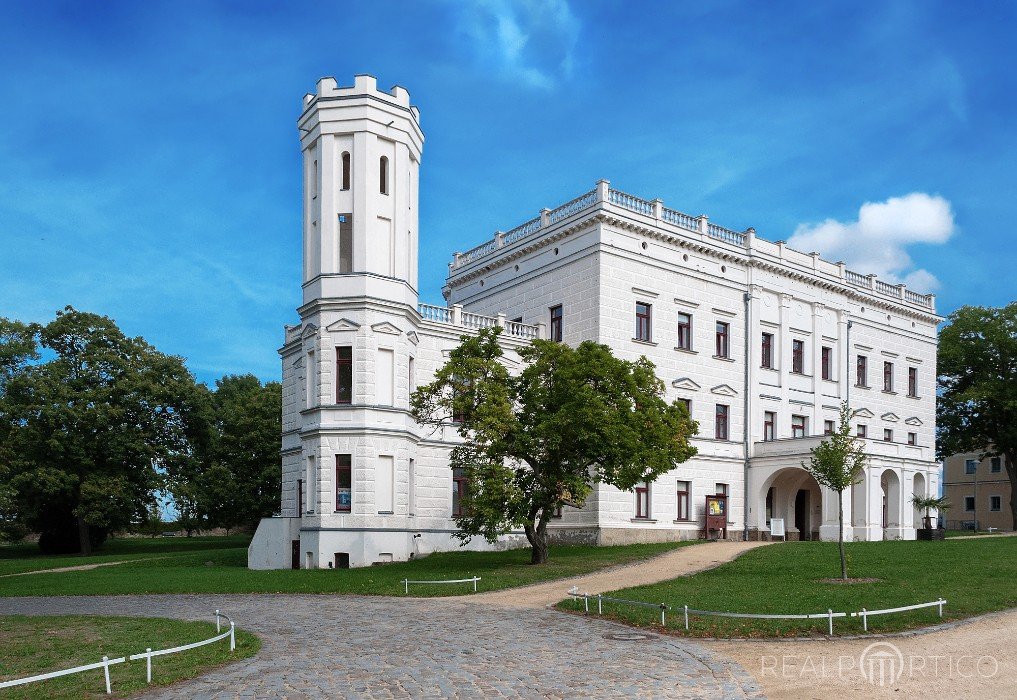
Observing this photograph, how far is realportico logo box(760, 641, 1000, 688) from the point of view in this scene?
12.0 metres

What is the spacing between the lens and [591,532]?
3766 cm

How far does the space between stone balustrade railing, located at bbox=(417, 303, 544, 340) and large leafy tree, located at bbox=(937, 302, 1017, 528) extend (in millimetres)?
29068

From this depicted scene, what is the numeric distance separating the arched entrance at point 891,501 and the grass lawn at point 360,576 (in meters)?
13.4

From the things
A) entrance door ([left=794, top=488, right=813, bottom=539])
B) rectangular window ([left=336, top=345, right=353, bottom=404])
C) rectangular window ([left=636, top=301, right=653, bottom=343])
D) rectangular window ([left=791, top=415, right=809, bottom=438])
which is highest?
rectangular window ([left=636, top=301, right=653, bottom=343])

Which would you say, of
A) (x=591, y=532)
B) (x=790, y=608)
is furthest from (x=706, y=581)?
(x=591, y=532)

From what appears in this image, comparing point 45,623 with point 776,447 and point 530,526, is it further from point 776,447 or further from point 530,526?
point 776,447

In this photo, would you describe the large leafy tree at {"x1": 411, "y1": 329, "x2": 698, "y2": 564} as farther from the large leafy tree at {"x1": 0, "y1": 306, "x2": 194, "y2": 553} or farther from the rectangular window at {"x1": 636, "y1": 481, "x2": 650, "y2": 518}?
the large leafy tree at {"x1": 0, "y1": 306, "x2": 194, "y2": 553}

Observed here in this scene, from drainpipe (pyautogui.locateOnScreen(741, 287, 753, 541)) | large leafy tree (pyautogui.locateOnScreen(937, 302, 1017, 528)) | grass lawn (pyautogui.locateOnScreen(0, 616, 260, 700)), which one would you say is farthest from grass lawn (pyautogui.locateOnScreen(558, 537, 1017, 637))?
large leafy tree (pyautogui.locateOnScreen(937, 302, 1017, 528))

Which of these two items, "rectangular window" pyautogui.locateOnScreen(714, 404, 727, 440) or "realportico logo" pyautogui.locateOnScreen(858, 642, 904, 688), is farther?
"rectangular window" pyautogui.locateOnScreen(714, 404, 727, 440)

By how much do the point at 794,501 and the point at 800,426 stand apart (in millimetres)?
4168

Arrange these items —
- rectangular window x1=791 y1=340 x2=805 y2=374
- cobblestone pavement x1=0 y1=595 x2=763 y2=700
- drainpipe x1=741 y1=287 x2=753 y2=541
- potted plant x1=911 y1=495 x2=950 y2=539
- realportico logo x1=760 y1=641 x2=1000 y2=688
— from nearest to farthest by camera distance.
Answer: cobblestone pavement x1=0 y1=595 x2=763 y2=700 → realportico logo x1=760 y1=641 x2=1000 y2=688 → potted plant x1=911 y1=495 x2=950 y2=539 → drainpipe x1=741 y1=287 x2=753 y2=541 → rectangular window x1=791 y1=340 x2=805 y2=374

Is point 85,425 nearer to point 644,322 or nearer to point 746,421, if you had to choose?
point 644,322

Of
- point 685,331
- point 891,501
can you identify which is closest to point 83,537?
point 685,331

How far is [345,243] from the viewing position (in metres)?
35.2
